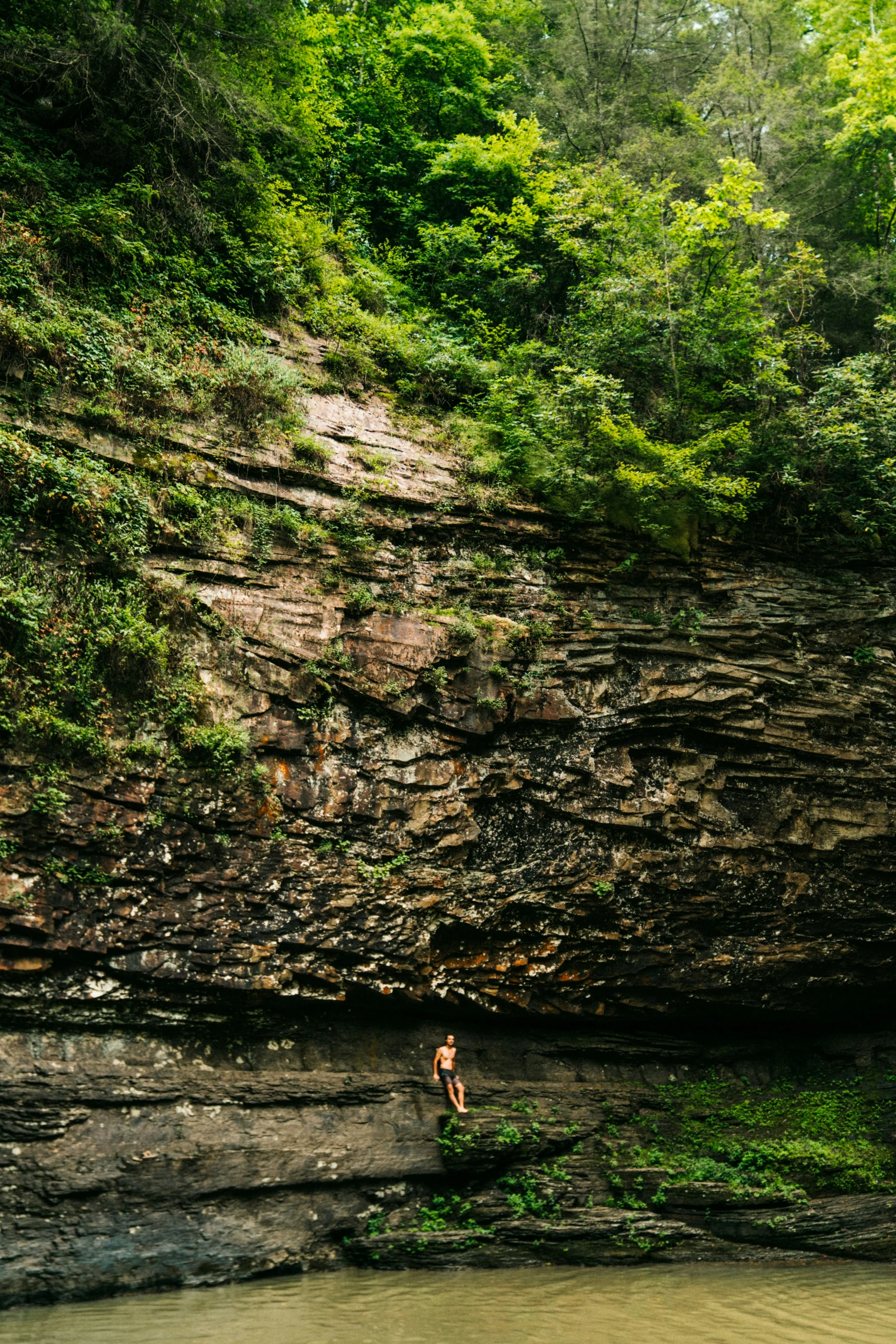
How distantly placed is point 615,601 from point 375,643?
351 centimetres

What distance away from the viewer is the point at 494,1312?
6832 millimetres

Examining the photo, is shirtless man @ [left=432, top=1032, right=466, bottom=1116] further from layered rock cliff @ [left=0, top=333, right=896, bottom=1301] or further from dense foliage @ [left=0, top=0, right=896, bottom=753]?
dense foliage @ [left=0, top=0, right=896, bottom=753]

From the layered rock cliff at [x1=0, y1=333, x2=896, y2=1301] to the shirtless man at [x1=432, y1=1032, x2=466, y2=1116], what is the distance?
29cm

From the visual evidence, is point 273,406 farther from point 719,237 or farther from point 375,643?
point 719,237

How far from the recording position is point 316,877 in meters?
8.72

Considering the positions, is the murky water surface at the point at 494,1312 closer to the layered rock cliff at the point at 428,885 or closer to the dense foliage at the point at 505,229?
the layered rock cliff at the point at 428,885

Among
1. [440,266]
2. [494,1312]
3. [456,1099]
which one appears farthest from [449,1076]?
[440,266]

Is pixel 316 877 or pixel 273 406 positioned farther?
pixel 273 406

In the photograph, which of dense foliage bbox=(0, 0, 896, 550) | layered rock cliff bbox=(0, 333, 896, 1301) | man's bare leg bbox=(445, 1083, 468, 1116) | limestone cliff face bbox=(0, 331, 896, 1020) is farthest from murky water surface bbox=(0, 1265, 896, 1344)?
dense foliage bbox=(0, 0, 896, 550)

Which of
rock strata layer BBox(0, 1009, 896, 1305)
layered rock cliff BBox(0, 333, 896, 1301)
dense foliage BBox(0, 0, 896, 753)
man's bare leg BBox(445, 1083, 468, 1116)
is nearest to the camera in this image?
rock strata layer BBox(0, 1009, 896, 1305)

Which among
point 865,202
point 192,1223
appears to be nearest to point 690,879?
point 192,1223

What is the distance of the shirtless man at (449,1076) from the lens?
888cm

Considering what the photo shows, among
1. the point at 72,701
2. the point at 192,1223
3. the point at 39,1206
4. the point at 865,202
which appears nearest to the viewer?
the point at 39,1206

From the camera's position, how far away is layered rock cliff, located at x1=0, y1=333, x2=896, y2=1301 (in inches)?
293
